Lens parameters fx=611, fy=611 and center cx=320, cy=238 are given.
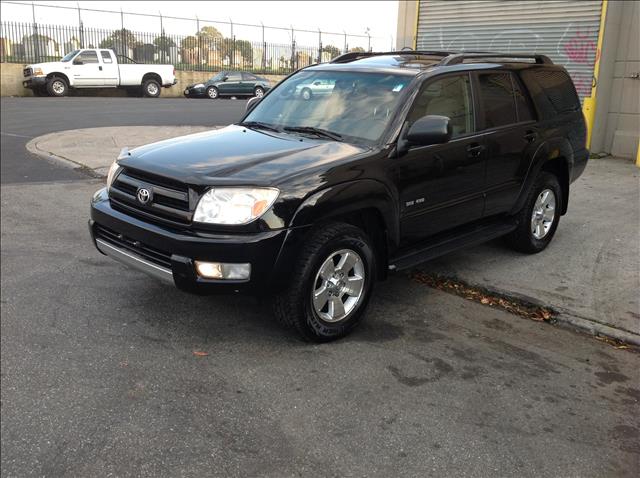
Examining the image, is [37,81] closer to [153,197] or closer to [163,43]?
[163,43]

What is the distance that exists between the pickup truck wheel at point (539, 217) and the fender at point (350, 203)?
1932 mm

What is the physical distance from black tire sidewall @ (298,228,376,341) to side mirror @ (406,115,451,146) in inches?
30.5

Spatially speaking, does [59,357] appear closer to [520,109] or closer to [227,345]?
[227,345]

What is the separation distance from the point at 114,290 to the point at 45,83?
2186 centimetres

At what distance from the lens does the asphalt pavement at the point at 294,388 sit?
9.57 feet

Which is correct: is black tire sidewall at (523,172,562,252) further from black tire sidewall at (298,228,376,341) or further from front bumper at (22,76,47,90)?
front bumper at (22,76,47,90)

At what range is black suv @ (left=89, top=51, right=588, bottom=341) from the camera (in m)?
3.66

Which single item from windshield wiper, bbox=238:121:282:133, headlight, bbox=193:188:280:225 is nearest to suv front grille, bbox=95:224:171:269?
headlight, bbox=193:188:280:225

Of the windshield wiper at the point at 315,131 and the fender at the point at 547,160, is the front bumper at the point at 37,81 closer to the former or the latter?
the windshield wiper at the point at 315,131

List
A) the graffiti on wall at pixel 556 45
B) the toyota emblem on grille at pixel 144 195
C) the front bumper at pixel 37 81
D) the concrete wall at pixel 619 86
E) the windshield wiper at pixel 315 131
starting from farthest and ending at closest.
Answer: the front bumper at pixel 37 81 < the graffiti on wall at pixel 556 45 < the concrete wall at pixel 619 86 < the windshield wiper at pixel 315 131 < the toyota emblem on grille at pixel 144 195

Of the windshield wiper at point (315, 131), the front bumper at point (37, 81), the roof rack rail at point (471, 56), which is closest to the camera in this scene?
the windshield wiper at point (315, 131)

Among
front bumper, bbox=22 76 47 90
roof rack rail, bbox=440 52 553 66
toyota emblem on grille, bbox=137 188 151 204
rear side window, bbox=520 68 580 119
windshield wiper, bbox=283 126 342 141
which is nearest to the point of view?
toyota emblem on grille, bbox=137 188 151 204

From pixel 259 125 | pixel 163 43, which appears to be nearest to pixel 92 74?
pixel 163 43

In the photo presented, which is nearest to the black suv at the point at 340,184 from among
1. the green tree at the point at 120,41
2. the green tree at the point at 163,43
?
the green tree at the point at 120,41
